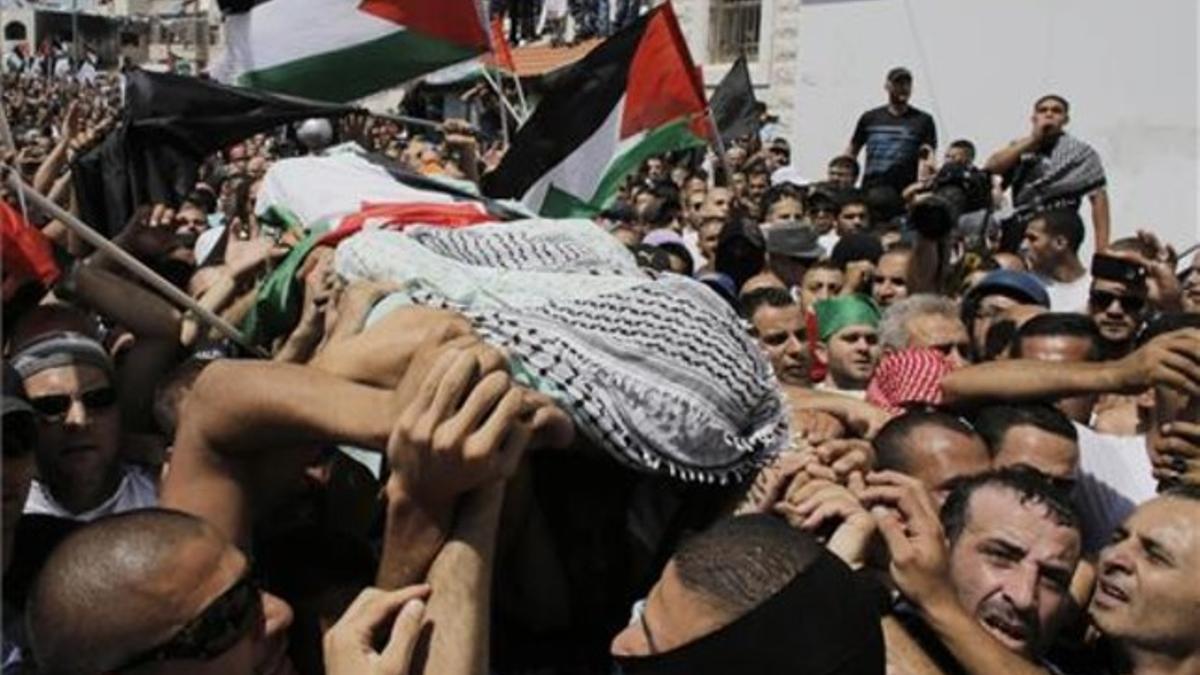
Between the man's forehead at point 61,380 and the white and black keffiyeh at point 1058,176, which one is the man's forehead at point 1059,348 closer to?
the man's forehead at point 61,380

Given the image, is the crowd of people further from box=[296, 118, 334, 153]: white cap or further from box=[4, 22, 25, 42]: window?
box=[4, 22, 25, 42]: window

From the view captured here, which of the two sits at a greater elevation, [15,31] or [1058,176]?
[1058,176]

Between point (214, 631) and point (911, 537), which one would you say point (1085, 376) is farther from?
point (214, 631)

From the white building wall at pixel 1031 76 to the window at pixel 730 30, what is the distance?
121 inches

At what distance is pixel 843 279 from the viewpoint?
633cm

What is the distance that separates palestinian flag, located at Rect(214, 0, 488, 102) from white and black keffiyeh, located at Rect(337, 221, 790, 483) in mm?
2145

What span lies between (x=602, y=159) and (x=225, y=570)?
3166mm

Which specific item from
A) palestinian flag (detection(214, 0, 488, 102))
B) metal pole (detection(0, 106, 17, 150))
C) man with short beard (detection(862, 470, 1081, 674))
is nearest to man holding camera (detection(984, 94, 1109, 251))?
palestinian flag (detection(214, 0, 488, 102))

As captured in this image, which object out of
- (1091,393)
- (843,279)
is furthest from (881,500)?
(843,279)

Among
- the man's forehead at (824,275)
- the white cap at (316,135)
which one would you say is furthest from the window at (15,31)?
the man's forehead at (824,275)

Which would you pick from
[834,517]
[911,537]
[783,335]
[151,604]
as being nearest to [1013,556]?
[911,537]

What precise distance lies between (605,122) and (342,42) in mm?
1044

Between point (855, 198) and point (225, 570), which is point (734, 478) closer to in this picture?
point (225, 570)

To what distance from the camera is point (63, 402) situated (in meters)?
3.38
